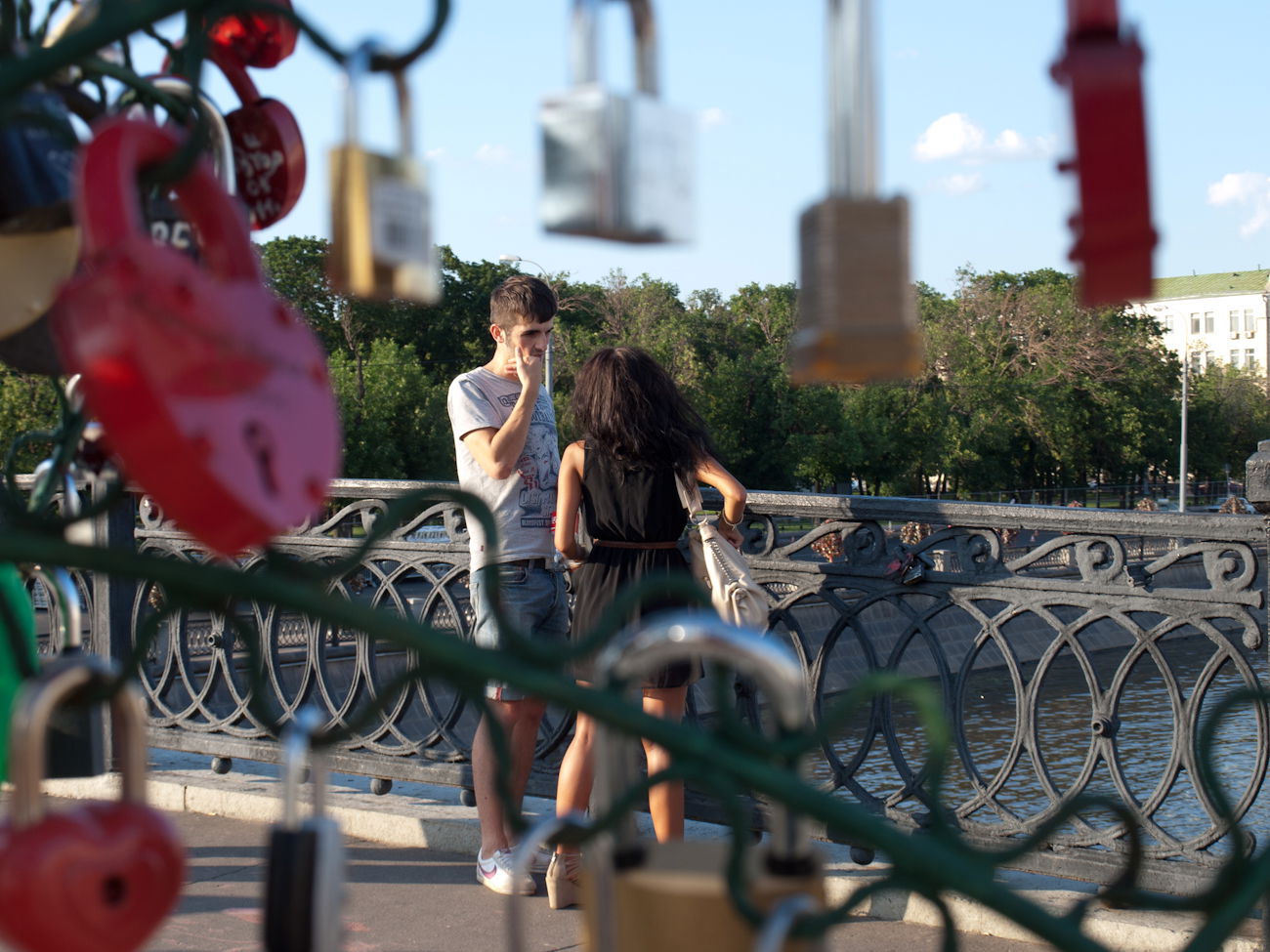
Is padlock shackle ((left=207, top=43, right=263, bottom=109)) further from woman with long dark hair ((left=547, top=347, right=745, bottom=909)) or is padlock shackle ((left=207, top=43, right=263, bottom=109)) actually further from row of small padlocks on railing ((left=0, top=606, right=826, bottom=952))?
woman with long dark hair ((left=547, top=347, right=745, bottom=909))

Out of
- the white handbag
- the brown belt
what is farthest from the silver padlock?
the brown belt

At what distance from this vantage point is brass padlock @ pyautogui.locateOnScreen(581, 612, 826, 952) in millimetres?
707

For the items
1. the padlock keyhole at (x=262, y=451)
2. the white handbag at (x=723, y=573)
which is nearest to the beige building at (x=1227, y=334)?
the white handbag at (x=723, y=573)

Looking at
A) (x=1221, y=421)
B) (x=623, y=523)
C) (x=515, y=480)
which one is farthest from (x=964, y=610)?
(x=1221, y=421)

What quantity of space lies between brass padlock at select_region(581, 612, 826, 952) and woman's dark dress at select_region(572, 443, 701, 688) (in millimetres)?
3084

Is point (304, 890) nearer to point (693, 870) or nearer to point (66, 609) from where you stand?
point (693, 870)

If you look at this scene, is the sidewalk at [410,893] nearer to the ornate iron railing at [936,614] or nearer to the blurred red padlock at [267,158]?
the ornate iron railing at [936,614]

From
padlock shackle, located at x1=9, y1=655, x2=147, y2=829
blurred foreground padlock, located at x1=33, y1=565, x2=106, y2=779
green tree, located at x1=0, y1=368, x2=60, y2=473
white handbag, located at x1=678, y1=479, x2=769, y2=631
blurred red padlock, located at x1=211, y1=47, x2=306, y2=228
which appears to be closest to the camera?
padlock shackle, located at x1=9, y1=655, x2=147, y2=829

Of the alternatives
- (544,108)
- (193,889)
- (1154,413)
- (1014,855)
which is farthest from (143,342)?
(1154,413)

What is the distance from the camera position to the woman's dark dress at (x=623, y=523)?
387 centimetres

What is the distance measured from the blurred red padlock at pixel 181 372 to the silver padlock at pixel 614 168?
17cm

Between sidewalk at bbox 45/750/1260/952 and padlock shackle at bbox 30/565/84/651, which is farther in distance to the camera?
sidewalk at bbox 45/750/1260/952

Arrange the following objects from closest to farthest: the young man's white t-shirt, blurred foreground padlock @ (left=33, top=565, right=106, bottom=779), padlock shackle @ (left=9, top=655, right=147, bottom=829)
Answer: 1. padlock shackle @ (left=9, top=655, right=147, bottom=829)
2. blurred foreground padlock @ (left=33, top=565, right=106, bottom=779)
3. the young man's white t-shirt

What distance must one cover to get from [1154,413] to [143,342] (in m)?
65.8
